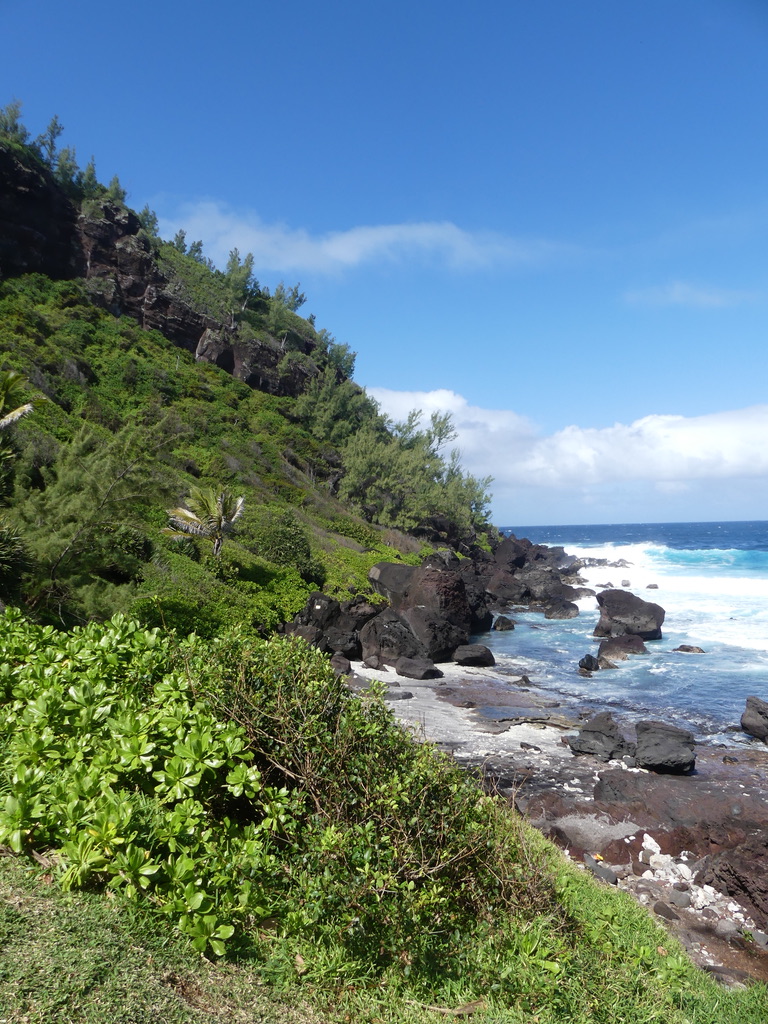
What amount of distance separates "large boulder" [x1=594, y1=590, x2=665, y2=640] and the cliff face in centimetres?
4150

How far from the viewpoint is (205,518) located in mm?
23219

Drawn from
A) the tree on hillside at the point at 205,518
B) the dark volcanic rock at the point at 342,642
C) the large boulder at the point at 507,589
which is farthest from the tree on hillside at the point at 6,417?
the large boulder at the point at 507,589

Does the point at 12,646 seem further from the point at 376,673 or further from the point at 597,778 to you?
the point at 376,673

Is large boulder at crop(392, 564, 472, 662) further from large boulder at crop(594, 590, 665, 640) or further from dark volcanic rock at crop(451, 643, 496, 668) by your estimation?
large boulder at crop(594, 590, 665, 640)

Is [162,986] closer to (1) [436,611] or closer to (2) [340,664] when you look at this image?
(2) [340,664]

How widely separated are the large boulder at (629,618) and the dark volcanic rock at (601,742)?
53.5 ft

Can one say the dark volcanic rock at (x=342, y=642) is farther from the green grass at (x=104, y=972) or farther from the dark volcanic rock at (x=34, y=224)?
the dark volcanic rock at (x=34, y=224)

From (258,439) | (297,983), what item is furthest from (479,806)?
(258,439)

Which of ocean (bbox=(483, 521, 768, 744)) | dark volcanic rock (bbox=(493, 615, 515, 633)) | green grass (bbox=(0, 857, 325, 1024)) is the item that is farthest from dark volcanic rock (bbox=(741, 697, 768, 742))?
green grass (bbox=(0, 857, 325, 1024))

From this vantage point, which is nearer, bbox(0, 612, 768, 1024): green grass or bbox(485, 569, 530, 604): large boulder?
bbox(0, 612, 768, 1024): green grass

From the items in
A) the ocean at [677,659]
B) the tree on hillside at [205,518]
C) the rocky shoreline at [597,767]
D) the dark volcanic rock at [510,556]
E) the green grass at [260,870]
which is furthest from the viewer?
the dark volcanic rock at [510,556]

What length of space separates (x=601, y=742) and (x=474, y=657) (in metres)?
10.1

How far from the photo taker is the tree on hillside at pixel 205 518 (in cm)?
2289

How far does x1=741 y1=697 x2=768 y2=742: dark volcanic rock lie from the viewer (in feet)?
55.4
